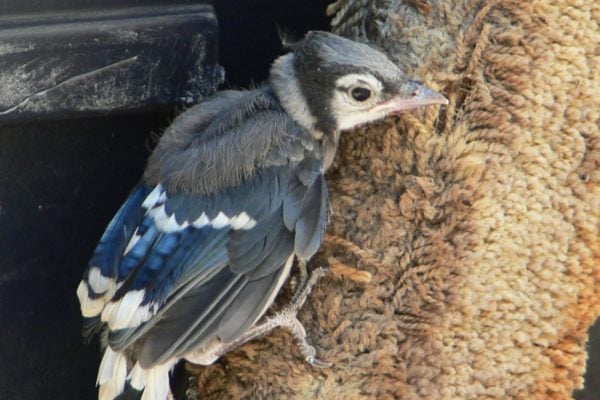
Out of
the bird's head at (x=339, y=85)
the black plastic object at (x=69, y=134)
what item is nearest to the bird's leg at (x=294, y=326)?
the bird's head at (x=339, y=85)

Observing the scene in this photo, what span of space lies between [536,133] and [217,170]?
580mm

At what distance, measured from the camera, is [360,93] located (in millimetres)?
2018

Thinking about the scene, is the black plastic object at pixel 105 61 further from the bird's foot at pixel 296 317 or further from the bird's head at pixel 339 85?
the bird's foot at pixel 296 317

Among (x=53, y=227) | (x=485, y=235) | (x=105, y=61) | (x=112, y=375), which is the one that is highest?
(x=105, y=61)

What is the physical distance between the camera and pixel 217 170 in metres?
2.01

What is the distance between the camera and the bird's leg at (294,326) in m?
1.90

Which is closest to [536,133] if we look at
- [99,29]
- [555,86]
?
[555,86]

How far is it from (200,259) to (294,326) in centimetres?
20

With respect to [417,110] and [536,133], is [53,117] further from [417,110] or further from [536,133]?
[536,133]

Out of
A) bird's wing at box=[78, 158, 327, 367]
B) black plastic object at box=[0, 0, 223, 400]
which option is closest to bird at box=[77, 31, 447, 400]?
bird's wing at box=[78, 158, 327, 367]

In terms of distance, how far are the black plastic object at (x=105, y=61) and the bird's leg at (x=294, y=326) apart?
17.5 inches

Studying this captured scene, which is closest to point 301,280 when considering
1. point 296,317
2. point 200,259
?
point 296,317

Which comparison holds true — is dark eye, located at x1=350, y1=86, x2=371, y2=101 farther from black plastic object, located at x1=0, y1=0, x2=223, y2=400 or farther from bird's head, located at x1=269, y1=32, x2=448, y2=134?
black plastic object, located at x1=0, y1=0, x2=223, y2=400

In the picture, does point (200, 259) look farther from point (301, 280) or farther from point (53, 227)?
point (53, 227)
